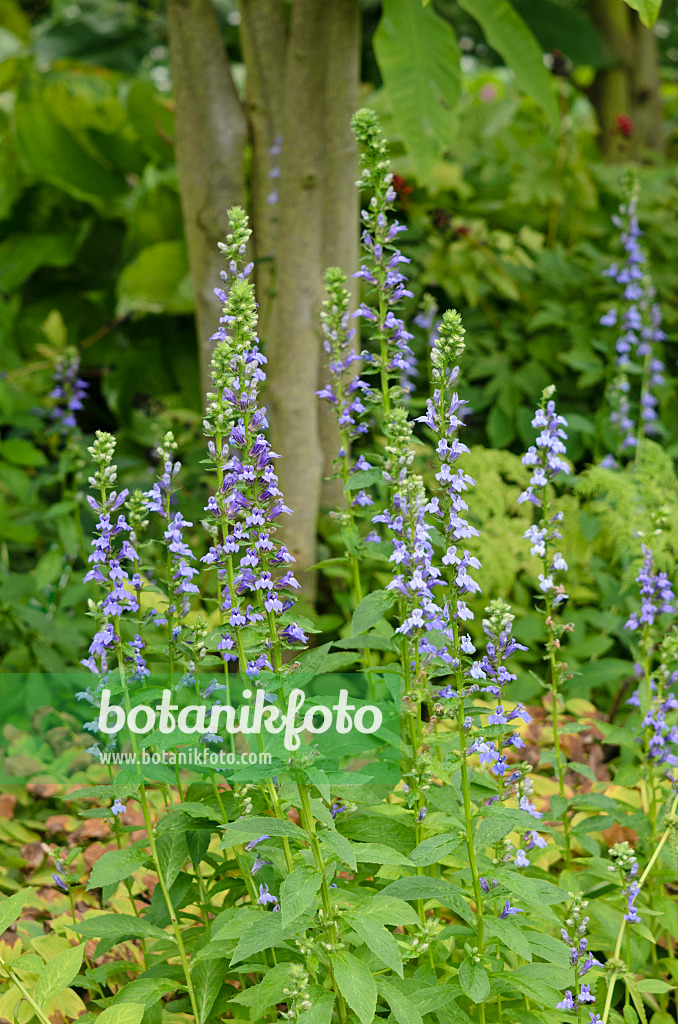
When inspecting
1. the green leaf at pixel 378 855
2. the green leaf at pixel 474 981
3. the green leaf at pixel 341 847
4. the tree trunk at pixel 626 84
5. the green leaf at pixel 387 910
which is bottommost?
the green leaf at pixel 474 981

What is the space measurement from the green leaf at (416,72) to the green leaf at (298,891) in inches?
111

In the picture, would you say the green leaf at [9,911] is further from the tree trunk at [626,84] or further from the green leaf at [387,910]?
the tree trunk at [626,84]

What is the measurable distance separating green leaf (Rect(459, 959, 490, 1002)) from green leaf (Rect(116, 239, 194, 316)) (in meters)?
3.90

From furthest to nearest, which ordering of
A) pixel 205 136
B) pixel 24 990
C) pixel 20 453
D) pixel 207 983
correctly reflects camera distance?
pixel 20 453, pixel 205 136, pixel 207 983, pixel 24 990

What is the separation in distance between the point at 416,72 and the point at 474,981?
3294 mm

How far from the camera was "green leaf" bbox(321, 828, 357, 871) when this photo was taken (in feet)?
4.72

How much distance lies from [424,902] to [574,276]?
12.1 ft

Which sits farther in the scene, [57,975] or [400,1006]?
[57,975]

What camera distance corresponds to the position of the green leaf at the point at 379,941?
146 centimetres

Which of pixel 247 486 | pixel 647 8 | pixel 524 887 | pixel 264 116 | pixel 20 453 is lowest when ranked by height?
pixel 524 887

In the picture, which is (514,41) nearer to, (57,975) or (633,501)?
(633,501)

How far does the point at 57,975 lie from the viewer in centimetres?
170

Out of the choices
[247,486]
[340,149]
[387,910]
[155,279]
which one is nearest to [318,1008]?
[387,910]

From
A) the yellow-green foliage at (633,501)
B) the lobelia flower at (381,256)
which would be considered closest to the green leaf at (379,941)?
the lobelia flower at (381,256)
